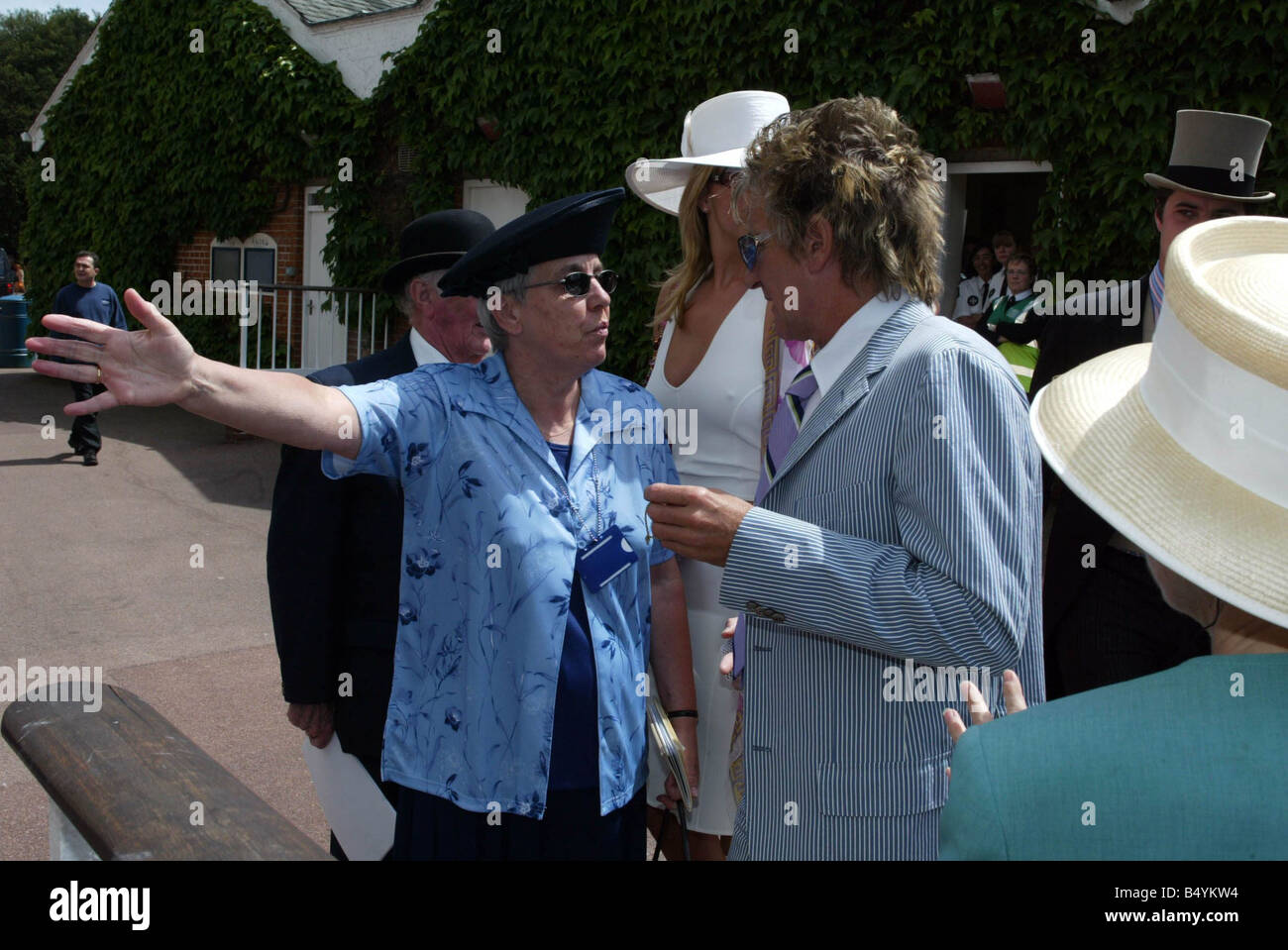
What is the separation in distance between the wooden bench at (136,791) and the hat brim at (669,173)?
1.93 metres

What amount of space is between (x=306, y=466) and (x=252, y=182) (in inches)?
525

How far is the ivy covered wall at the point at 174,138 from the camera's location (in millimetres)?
14234

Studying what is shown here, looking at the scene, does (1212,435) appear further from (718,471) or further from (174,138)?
(174,138)

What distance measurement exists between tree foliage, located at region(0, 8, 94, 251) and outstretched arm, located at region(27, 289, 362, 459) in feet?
155

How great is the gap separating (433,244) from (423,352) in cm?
36

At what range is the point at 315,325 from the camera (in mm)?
14180

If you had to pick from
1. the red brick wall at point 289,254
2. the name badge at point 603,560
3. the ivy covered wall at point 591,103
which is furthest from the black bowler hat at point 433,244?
the red brick wall at point 289,254

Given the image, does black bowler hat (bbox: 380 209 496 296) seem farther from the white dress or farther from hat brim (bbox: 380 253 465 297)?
the white dress

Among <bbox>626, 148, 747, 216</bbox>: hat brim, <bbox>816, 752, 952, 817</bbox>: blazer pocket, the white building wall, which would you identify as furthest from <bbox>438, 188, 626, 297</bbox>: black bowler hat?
the white building wall

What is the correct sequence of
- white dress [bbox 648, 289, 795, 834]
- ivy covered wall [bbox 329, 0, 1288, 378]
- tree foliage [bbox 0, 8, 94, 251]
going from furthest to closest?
tree foliage [bbox 0, 8, 94, 251] < ivy covered wall [bbox 329, 0, 1288, 378] < white dress [bbox 648, 289, 795, 834]

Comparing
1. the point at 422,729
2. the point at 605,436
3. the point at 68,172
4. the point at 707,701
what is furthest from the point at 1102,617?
the point at 68,172

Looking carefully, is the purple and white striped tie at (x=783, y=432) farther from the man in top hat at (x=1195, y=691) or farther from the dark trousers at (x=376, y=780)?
the man in top hat at (x=1195, y=691)

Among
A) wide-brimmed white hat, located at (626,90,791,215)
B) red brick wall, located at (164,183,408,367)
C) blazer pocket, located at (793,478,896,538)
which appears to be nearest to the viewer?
blazer pocket, located at (793,478,896,538)

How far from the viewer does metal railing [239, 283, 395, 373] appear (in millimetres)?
13508
